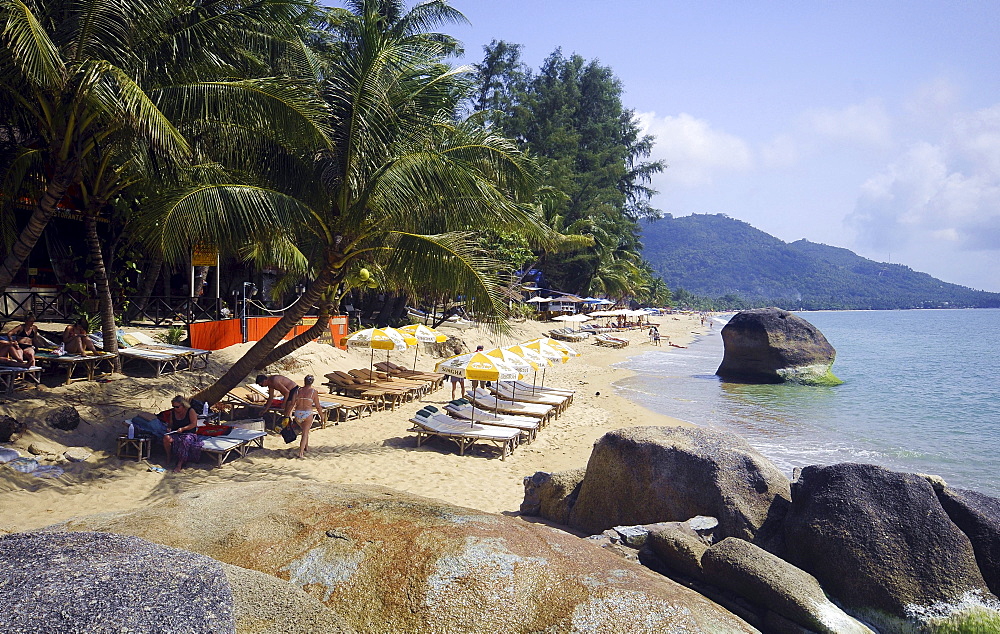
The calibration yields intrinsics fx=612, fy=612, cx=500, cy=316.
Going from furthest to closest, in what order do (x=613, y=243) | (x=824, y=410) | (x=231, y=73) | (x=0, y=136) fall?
(x=613, y=243) → (x=824, y=410) → (x=0, y=136) → (x=231, y=73)

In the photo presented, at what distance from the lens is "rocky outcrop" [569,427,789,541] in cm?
589

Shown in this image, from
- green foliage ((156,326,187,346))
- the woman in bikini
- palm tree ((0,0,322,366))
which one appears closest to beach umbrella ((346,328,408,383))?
green foliage ((156,326,187,346))

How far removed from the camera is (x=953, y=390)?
25.5 m

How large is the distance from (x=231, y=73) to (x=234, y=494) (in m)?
7.95

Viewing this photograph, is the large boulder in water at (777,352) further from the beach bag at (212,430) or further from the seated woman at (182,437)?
the seated woman at (182,437)

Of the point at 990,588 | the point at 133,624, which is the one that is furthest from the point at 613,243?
the point at 133,624

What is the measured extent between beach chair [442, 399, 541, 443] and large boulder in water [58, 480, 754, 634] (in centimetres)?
807

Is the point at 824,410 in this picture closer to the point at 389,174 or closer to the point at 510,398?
the point at 510,398

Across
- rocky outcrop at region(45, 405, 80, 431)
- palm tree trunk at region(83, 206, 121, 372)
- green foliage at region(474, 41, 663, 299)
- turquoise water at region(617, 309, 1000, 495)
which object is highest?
green foliage at region(474, 41, 663, 299)

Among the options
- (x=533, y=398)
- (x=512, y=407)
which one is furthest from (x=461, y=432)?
(x=533, y=398)

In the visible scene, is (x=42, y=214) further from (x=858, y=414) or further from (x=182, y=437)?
(x=858, y=414)

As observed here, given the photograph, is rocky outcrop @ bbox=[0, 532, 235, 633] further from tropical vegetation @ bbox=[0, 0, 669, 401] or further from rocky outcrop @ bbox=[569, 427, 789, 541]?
tropical vegetation @ bbox=[0, 0, 669, 401]

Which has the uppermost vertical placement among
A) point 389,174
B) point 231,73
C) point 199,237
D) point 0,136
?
point 231,73

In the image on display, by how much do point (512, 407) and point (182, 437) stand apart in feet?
23.7
